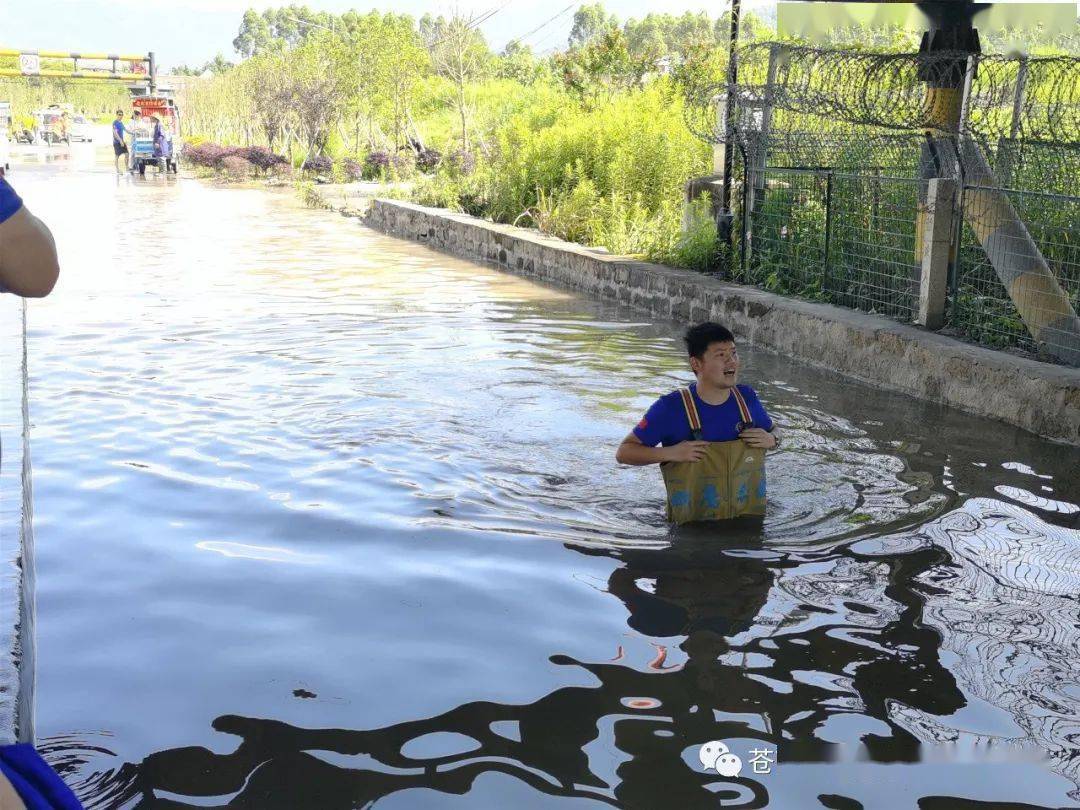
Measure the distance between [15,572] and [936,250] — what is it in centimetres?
784

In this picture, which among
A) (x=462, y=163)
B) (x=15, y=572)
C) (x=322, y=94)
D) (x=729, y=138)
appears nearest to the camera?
(x=15, y=572)

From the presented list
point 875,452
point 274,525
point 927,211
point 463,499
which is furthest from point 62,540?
point 927,211

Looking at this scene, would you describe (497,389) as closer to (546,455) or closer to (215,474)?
(546,455)

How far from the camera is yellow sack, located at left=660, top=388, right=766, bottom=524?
5977mm

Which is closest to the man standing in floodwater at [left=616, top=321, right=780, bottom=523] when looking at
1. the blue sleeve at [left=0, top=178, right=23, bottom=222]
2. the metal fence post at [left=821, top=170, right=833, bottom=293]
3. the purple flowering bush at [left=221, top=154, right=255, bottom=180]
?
the blue sleeve at [left=0, top=178, right=23, bottom=222]

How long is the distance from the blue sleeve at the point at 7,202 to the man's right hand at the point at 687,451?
3749 mm

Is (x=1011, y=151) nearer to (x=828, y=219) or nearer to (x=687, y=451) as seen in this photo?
(x=828, y=219)

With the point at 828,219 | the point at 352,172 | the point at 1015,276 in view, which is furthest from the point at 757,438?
the point at 352,172

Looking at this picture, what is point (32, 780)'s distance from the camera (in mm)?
2299

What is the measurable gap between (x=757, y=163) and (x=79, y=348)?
6.94 m

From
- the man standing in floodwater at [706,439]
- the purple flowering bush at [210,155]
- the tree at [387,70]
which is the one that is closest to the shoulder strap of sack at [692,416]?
the man standing in floodwater at [706,439]

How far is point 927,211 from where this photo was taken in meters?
10.1

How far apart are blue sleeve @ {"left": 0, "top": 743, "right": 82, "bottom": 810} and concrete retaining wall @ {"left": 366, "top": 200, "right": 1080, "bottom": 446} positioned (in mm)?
7096

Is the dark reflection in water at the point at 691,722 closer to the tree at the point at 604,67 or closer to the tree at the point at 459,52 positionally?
the tree at the point at 459,52
